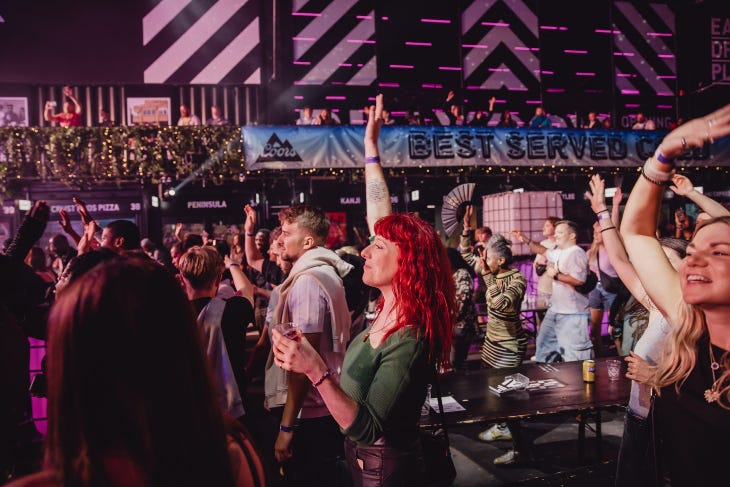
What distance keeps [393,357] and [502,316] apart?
3150mm

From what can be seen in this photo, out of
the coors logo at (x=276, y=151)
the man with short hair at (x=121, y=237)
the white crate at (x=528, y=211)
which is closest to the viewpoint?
the man with short hair at (x=121, y=237)

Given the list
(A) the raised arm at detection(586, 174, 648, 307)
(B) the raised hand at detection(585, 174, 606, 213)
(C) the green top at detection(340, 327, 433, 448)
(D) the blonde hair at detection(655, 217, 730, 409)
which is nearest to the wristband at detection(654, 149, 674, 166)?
(D) the blonde hair at detection(655, 217, 730, 409)

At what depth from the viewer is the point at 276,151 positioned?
31.4 feet

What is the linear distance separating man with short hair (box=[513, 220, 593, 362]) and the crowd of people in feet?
4.22

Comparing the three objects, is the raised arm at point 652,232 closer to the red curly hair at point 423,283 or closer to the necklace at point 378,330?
the red curly hair at point 423,283

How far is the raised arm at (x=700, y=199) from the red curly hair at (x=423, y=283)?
1.07 meters

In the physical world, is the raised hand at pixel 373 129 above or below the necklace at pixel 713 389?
above

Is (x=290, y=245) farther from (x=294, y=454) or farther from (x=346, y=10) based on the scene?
(x=346, y=10)

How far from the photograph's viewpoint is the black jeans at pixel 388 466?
76.4 inches

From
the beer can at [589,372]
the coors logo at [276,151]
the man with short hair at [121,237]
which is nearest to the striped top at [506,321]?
the beer can at [589,372]

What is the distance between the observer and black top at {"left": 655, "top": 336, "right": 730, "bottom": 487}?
153 centimetres

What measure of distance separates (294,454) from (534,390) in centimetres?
182

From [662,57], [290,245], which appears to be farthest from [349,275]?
[662,57]

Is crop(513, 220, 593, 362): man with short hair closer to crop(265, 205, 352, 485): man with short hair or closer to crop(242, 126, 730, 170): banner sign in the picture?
crop(265, 205, 352, 485): man with short hair
